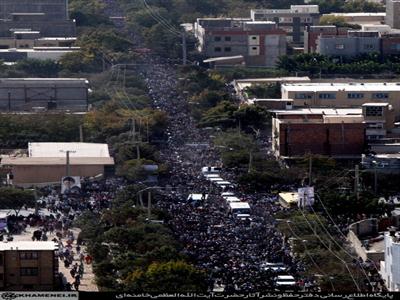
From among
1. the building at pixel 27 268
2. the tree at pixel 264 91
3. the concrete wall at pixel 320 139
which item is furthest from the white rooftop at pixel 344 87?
the building at pixel 27 268

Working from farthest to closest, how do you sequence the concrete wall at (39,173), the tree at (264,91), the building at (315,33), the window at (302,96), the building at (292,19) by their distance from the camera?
the building at (292,19), the building at (315,33), the tree at (264,91), the window at (302,96), the concrete wall at (39,173)

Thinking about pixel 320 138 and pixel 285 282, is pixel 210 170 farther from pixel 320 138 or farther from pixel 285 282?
A: pixel 285 282

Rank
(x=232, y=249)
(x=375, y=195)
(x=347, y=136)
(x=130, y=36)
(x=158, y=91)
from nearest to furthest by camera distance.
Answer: (x=232, y=249), (x=375, y=195), (x=347, y=136), (x=158, y=91), (x=130, y=36)

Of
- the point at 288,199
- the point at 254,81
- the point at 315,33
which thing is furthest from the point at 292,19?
the point at 288,199

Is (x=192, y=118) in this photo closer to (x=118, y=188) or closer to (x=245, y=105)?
(x=245, y=105)

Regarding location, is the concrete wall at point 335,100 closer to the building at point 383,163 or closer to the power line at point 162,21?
the building at point 383,163

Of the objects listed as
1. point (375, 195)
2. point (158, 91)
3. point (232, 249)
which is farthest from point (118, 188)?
point (158, 91)

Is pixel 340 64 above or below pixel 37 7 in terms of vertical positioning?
below
